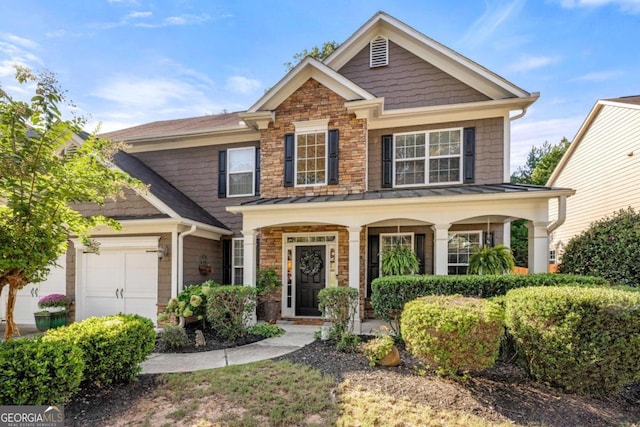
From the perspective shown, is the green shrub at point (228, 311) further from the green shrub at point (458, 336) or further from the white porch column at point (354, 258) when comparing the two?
the green shrub at point (458, 336)

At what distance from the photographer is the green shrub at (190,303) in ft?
25.1

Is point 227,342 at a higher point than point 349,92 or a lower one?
lower

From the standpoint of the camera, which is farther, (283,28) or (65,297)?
(283,28)

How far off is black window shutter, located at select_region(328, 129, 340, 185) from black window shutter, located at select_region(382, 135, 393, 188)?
4.91 ft

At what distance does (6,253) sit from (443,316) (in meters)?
5.33

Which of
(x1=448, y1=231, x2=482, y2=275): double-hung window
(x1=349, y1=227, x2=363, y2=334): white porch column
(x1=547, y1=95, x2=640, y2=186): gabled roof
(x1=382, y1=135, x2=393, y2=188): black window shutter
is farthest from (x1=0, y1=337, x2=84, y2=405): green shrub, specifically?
(x1=547, y1=95, x2=640, y2=186): gabled roof

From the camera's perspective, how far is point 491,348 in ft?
14.4

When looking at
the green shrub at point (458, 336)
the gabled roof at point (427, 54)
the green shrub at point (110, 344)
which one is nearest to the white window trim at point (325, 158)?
the gabled roof at point (427, 54)

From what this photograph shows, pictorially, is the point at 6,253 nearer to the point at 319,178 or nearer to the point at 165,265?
the point at 165,265

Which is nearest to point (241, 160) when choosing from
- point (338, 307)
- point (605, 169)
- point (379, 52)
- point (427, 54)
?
point (379, 52)

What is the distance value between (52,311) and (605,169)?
722 inches

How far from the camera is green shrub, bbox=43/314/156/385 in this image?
4.26 metres

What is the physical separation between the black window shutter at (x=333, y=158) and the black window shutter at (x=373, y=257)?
2.02m

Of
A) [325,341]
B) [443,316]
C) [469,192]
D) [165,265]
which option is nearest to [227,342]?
[325,341]
